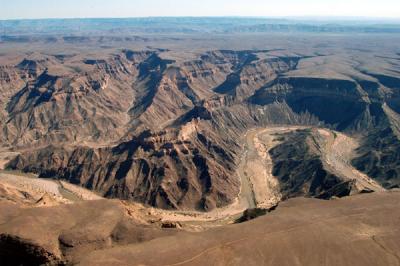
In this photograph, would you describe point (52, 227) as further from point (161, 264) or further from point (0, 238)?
point (161, 264)

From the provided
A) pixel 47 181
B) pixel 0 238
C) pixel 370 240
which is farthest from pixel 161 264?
pixel 47 181

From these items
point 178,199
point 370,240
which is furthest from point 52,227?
point 178,199

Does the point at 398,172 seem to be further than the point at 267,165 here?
No

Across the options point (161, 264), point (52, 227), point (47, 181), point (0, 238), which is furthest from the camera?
point (47, 181)

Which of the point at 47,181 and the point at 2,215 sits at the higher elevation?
the point at 2,215

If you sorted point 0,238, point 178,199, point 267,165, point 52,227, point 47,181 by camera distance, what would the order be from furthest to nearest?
point 267,165 < point 47,181 < point 178,199 < point 52,227 < point 0,238

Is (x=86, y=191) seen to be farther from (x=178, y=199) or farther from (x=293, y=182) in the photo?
(x=293, y=182)

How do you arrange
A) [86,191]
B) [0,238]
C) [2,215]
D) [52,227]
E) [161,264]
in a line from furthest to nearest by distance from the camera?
1. [86,191]
2. [2,215]
3. [52,227]
4. [0,238]
5. [161,264]
